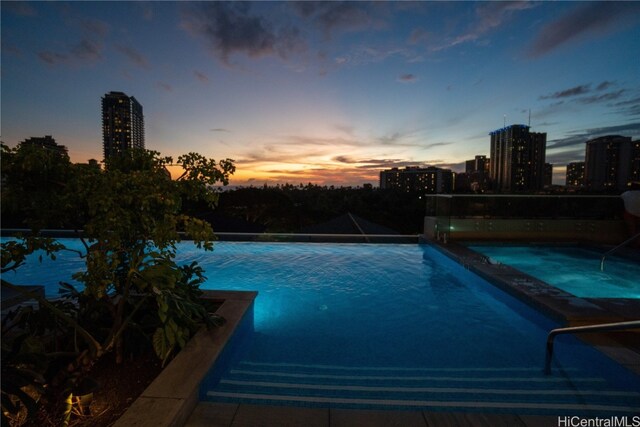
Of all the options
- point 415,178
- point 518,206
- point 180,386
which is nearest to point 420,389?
point 180,386

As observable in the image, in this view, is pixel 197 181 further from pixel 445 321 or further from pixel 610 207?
pixel 610 207

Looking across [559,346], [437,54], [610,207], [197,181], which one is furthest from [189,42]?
[610,207]

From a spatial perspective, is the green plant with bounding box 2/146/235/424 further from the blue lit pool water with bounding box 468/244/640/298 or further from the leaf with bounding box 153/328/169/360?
the blue lit pool water with bounding box 468/244/640/298

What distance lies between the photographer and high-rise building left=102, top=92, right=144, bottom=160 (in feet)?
128

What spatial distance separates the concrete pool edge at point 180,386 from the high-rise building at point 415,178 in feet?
181

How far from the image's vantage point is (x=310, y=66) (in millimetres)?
12617

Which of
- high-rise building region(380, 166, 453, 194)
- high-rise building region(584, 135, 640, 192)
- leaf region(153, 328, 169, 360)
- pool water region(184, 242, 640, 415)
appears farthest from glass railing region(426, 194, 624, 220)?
high-rise building region(380, 166, 453, 194)

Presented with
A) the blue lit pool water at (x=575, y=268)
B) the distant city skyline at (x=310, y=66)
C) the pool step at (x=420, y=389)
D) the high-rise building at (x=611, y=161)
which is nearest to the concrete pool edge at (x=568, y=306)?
the pool step at (x=420, y=389)

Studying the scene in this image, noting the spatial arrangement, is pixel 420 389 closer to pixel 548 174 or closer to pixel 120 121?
pixel 120 121

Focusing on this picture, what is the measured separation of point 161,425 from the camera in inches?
74.1

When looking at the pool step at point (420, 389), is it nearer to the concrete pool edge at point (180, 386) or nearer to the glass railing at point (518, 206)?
the concrete pool edge at point (180, 386)

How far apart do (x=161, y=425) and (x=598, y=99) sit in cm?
2571

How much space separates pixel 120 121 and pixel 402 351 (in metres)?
46.8

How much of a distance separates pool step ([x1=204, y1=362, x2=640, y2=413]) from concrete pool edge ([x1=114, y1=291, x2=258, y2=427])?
0.94 feet
